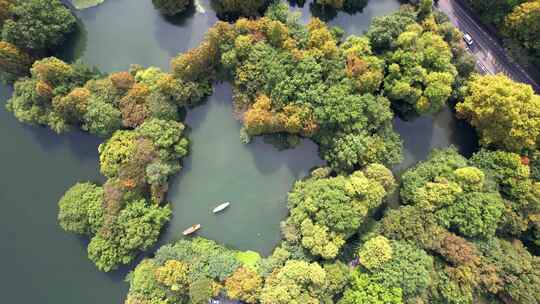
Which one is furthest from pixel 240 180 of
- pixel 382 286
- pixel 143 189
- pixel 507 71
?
pixel 507 71

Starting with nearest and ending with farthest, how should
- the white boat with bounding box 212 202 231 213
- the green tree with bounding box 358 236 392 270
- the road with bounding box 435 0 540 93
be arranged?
the green tree with bounding box 358 236 392 270 → the road with bounding box 435 0 540 93 → the white boat with bounding box 212 202 231 213

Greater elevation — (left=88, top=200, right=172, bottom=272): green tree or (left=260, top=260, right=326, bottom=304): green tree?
(left=260, top=260, right=326, bottom=304): green tree

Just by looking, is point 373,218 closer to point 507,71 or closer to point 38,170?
point 507,71

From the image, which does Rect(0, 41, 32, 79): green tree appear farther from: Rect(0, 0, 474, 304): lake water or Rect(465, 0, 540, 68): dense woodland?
Rect(465, 0, 540, 68): dense woodland

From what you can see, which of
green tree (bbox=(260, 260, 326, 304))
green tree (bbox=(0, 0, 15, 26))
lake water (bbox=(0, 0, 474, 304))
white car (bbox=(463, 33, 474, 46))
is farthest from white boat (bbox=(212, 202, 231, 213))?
white car (bbox=(463, 33, 474, 46))

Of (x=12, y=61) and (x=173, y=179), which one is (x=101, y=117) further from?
(x=12, y=61)

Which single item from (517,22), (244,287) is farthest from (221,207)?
(517,22)

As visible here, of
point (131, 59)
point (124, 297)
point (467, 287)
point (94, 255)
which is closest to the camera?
point (467, 287)
